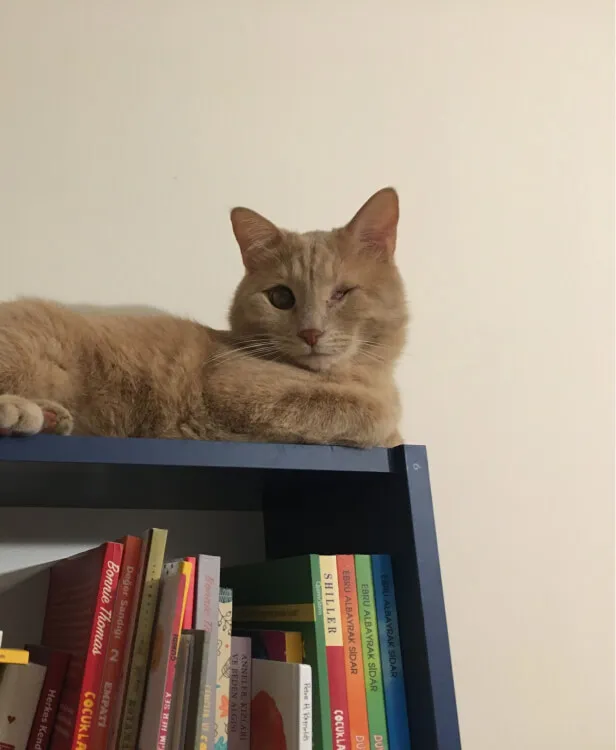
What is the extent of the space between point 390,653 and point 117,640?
12.2 inches

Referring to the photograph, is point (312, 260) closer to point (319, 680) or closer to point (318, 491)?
point (318, 491)

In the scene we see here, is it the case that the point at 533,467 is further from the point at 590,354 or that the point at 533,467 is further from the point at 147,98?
the point at 147,98

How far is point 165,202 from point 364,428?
27.5 inches

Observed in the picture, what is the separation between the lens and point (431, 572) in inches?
29.9

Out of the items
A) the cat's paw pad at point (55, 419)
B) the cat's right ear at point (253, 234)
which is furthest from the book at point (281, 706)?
the cat's right ear at point (253, 234)

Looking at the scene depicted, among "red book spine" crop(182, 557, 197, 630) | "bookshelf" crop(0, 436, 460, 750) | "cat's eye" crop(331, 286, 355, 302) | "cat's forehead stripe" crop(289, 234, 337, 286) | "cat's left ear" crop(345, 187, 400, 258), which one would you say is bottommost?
"red book spine" crop(182, 557, 197, 630)

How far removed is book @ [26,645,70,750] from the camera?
72cm

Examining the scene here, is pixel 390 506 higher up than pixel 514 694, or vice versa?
pixel 390 506

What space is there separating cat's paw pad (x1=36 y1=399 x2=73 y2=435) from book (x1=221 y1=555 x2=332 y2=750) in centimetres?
31

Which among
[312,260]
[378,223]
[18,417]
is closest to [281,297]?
[312,260]

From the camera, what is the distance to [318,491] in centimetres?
95

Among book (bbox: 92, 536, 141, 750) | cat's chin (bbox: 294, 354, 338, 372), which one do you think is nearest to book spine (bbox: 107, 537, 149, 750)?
book (bbox: 92, 536, 141, 750)

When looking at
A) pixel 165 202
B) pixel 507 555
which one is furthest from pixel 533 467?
pixel 165 202

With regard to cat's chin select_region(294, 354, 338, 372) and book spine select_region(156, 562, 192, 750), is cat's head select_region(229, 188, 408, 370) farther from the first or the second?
book spine select_region(156, 562, 192, 750)
